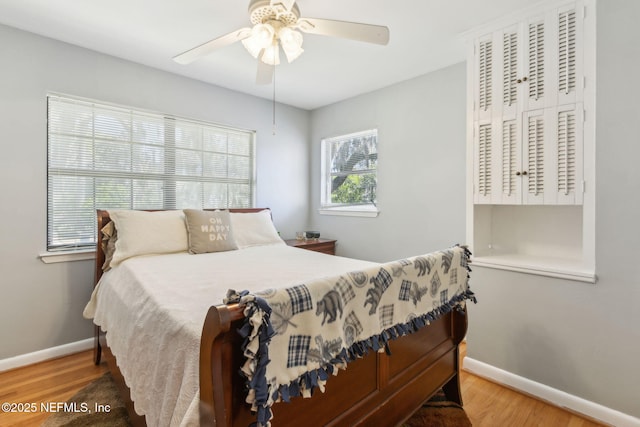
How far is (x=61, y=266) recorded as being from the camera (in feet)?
8.25

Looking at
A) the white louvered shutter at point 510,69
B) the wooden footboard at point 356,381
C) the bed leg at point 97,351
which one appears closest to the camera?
the wooden footboard at point 356,381

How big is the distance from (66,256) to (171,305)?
189cm

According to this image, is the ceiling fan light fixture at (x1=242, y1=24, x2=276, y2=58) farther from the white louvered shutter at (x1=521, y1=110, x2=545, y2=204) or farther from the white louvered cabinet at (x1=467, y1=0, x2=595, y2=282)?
the white louvered shutter at (x1=521, y1=110, x2=545, y2=204)

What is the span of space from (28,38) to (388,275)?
3.15 meters

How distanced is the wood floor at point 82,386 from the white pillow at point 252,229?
4.67 feet

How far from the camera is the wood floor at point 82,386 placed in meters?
1.79

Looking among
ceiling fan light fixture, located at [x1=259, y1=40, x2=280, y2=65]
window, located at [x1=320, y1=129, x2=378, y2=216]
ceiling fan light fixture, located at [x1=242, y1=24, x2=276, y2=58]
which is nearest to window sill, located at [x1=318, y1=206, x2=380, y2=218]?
window, located at [x1=320, y1=129, x2=378, y2=216]

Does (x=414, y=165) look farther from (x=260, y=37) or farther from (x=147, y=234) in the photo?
(x=147, y=234)

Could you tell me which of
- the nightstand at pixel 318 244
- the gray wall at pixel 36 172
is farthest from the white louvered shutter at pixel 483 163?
the gray wall at pixel 36 172

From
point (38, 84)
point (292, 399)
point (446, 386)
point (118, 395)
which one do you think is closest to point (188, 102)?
point (38, 84)

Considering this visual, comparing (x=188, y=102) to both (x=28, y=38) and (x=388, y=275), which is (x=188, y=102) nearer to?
(x=28, y=38)

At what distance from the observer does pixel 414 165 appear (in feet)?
10.3

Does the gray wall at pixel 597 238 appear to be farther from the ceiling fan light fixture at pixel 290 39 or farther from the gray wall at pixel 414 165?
the ceiling fan light fixture at pixel 290 39

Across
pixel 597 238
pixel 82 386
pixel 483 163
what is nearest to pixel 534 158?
pixel 483 163
